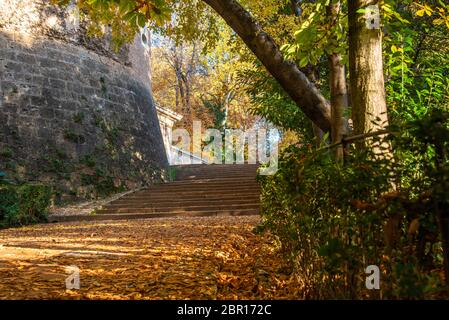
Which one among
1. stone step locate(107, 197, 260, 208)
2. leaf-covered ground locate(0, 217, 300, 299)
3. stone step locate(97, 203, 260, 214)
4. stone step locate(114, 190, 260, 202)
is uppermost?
stone step locate(114, 190, 260, 202)

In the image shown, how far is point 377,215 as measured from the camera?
5.63 feet

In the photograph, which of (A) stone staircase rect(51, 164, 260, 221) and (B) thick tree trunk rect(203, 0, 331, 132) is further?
(A) stone staircase rect(51, 164, 260, 221)

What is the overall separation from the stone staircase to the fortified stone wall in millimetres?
1569

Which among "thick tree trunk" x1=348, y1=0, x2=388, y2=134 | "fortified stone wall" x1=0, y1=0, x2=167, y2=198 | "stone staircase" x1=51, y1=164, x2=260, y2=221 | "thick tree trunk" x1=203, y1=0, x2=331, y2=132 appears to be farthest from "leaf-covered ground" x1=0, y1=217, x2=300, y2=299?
"fortified stone wall" x1=0, y1=0, x2=167, y2=198

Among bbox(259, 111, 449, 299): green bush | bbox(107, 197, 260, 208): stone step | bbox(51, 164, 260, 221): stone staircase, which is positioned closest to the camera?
bbox(259, 111, 449, 299): green bush

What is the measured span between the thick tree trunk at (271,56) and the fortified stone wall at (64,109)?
9368 mm

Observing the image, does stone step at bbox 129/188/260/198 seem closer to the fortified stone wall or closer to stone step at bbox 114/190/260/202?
stone step at bbox 114/190/260/202

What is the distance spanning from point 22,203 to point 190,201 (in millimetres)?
4611

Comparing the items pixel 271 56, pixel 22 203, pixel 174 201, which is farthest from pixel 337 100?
pixel 174 201

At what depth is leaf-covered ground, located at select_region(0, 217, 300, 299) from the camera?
2.77 meters

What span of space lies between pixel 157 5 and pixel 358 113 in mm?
2078

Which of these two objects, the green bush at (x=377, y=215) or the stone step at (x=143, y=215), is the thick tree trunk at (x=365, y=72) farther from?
the stone step at (x=143, y=215)

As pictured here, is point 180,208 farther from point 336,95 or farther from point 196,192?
point 336,95
